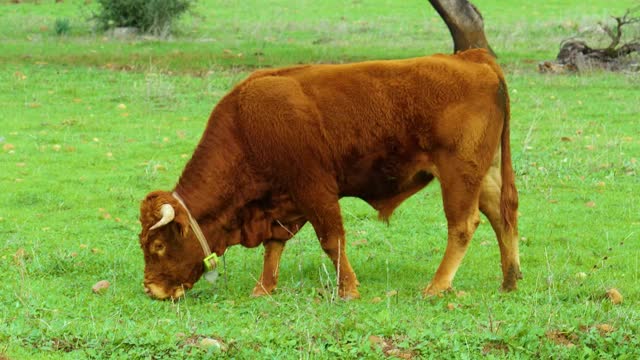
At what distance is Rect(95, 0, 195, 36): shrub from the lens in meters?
26.9

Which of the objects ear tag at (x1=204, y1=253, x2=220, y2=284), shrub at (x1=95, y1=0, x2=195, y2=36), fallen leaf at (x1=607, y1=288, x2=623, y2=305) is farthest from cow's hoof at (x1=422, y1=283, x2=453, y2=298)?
shrub at (x1=95, y1=0, x2=195, y2=36)

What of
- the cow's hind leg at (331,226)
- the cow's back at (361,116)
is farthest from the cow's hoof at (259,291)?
the cow's back at (361,116)

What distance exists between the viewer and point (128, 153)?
1441 centimetres

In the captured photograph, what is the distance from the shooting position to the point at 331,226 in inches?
337

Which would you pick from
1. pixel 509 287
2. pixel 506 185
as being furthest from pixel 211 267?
pixel 506 185

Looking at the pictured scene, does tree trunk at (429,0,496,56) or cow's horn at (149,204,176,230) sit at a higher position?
cow's horn at (149,204,176,230)

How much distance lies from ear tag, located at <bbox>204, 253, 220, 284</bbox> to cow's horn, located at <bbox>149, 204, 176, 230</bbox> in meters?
0.50

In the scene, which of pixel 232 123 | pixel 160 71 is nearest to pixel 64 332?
pixel 232 123

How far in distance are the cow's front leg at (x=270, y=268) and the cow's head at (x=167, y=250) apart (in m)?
0.55

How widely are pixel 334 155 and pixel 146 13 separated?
1956cm

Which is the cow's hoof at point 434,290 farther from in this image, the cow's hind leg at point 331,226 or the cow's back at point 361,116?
the cow's back at point 361,116

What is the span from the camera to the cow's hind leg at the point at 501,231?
8.48 m

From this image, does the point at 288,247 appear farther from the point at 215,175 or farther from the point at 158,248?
the point at 158,248

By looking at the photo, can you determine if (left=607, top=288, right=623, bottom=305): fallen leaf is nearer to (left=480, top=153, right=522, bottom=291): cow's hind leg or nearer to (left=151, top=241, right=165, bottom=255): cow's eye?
(left=480, top=153, right=522, bottom=291): cow's hind leg
